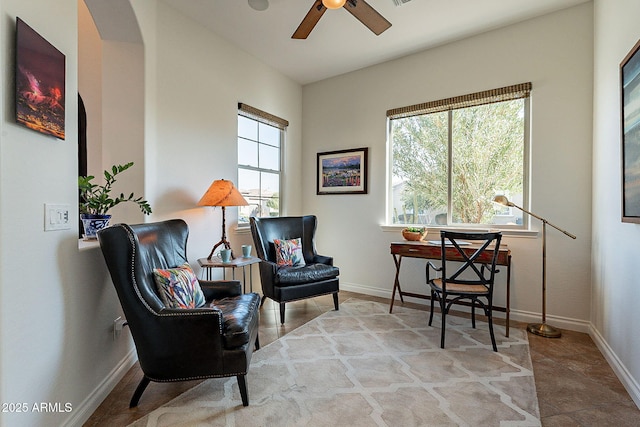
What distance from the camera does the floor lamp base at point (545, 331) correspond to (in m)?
2.67

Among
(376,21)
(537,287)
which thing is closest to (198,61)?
(376,21)

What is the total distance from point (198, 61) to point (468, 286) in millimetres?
3323

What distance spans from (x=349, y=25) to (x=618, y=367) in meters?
3.56

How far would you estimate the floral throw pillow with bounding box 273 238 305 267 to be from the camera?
3320mm

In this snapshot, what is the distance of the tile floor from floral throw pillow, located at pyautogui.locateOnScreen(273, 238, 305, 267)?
877mm

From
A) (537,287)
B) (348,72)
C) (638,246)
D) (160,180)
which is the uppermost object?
(348,72)

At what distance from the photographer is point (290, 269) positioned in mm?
3115

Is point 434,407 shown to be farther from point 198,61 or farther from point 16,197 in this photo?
point 198,61

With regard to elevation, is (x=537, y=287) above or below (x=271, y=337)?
above

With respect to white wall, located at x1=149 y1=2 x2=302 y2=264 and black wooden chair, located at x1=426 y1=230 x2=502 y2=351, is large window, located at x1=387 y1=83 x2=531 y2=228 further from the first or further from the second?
white wall, located at x1=149 y1=2 x2=302 y2=264

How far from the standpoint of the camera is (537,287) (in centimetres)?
298

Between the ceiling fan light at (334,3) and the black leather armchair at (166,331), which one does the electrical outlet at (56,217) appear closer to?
the black leather armchair at (166,331)

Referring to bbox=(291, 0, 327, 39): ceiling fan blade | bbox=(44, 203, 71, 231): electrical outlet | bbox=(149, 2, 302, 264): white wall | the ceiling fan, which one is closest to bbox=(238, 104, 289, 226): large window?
bbox=(149, 2, 302, 264): white wall

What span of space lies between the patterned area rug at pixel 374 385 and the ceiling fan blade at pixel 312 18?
256cm
